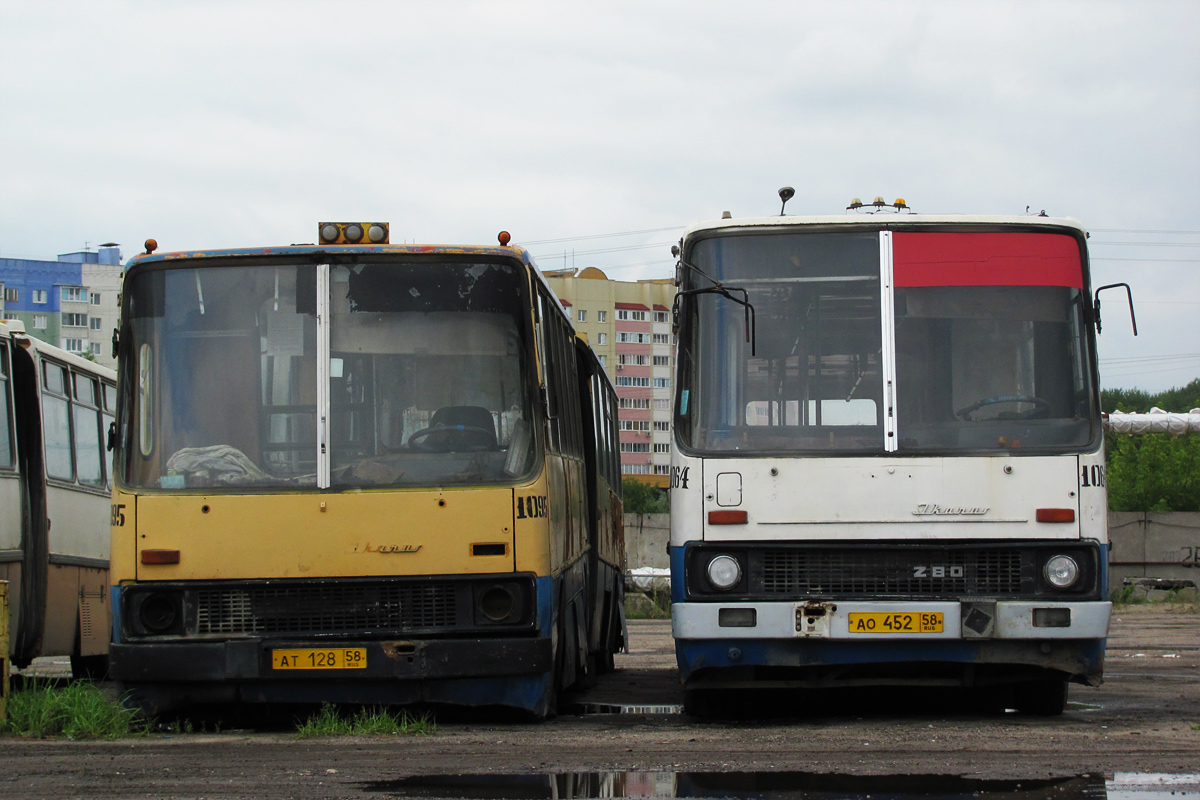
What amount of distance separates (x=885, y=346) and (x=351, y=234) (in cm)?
327

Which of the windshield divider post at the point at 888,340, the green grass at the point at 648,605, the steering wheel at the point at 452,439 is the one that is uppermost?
the windshield divider post at the point at 888,340

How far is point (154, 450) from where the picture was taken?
8.87 meters

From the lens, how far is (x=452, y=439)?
8969mm

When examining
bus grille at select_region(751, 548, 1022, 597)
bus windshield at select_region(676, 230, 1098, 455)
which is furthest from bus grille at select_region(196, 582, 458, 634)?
bus grille at select_region(751, 548, 1022, 597)

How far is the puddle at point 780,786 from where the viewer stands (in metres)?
6.45

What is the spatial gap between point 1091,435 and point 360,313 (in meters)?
4.36

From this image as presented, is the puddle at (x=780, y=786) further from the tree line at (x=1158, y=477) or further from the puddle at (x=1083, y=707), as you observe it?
the tree line at (x=1158, y=477)

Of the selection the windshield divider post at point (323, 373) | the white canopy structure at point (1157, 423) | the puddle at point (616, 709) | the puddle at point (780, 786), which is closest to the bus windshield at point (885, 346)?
the windshield divider post at point (323, 373)

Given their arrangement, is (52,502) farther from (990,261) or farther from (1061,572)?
(1061,572)

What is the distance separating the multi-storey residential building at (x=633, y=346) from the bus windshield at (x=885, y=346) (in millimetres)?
92648

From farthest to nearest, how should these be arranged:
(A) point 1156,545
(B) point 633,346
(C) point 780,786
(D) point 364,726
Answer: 1. (B) point 633,346
2. (A) point 1156,545
3. (D) point 364,726
4. (C) point 780,786

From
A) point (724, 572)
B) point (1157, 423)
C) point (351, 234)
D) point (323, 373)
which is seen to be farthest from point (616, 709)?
point (1157, 423)

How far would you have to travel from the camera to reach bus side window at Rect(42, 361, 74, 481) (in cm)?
1317

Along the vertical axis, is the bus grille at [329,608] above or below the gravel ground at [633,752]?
above
